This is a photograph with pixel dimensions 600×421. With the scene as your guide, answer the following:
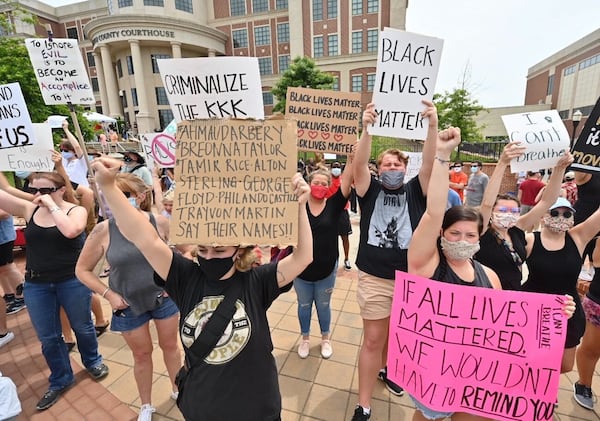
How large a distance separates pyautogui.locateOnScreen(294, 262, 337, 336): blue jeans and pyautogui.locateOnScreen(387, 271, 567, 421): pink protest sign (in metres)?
1.46

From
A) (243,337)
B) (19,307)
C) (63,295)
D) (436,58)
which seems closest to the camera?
(243,337)

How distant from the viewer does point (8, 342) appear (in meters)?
3.88

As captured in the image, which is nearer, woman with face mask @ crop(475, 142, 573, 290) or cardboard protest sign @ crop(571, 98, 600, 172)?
woman with face mask @ crop(475, 142, 573, 290)

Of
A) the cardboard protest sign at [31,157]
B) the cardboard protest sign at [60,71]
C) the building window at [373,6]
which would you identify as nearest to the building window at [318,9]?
the building window at [373,6]

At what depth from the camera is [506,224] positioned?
8.32ft

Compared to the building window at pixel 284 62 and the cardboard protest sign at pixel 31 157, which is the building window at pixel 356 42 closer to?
the building window at pixel 284 62

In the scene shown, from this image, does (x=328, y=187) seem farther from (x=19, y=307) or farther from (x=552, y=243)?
(x=19, y=307)

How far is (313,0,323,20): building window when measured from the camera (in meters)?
35.2

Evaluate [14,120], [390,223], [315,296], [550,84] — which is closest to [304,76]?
[14,120]

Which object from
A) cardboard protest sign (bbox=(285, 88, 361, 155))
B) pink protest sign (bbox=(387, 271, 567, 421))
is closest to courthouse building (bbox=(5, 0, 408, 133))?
cardboard protest sign (bbox=(285, 88, 361, 155))

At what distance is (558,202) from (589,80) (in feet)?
158

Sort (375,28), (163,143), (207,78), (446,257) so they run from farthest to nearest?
(375,28) < (163,143) < (207,78) < (446,257)

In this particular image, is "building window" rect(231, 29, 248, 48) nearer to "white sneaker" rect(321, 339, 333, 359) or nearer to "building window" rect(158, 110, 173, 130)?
"building window" rect(158, 110, 173, 130)

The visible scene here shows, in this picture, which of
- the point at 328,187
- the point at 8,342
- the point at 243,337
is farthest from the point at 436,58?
the point at 8,342
